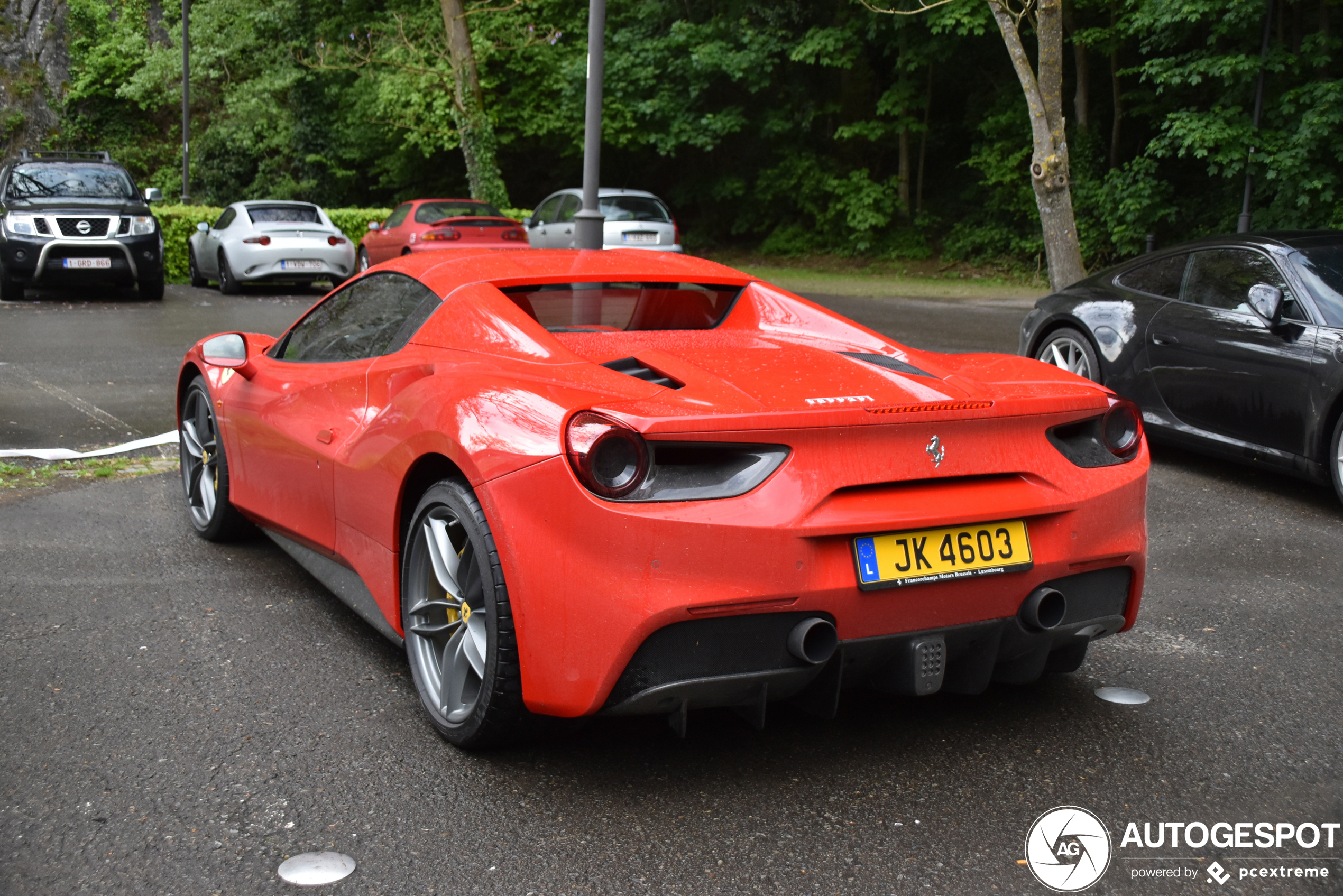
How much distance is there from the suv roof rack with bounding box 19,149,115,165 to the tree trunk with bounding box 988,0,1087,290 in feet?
39.9

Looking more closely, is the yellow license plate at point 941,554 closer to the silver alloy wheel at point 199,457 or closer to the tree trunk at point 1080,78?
the silver alloy wheel at point 199,457

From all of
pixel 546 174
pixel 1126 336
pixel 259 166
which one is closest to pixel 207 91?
pixel 259 166

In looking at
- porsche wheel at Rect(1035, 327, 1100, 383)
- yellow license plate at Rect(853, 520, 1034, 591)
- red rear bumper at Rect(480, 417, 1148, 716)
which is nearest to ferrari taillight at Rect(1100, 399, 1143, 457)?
red rear bumper at Rect(480, 417, 1148, 716)

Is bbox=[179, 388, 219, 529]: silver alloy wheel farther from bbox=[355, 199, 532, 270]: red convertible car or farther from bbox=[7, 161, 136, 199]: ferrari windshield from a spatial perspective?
bbox=[355, 199, 532, 270]: red convertible car

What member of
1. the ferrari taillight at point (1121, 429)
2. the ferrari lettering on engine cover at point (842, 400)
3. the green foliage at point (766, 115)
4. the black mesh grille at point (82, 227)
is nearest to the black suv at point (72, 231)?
the black mesh grille at point (82, 227)

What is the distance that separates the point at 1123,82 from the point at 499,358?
26.6 meters

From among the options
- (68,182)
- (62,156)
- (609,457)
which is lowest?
(609,457)

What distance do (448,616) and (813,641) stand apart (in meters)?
1.06

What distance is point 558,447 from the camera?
2.80m

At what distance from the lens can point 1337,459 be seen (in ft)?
19.7

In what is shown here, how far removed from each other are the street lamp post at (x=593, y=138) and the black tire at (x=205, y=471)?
6.76 m

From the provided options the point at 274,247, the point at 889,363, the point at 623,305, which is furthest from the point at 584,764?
the point at 274,247

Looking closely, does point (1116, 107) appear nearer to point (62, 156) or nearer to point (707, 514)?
point (62, 156)

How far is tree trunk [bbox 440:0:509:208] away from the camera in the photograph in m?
27.7
